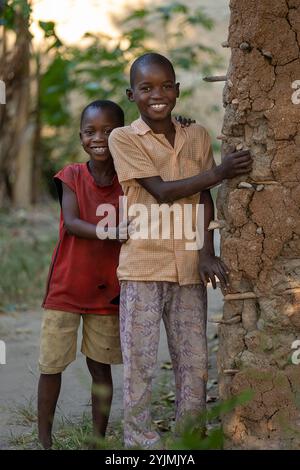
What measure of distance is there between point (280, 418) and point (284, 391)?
3.9 inches

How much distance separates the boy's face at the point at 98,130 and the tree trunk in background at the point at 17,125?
4.74 meters

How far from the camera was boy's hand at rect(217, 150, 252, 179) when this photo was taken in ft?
10.3

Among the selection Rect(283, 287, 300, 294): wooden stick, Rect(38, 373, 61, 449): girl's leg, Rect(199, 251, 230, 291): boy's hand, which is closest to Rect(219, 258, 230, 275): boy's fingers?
Rect(199, 251, 230, 291): boy's hand

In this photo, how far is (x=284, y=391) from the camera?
123 inches

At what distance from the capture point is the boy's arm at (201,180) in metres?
3.13

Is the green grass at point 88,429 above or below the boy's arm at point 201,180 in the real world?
below

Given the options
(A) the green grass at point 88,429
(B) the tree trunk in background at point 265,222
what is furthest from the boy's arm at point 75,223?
(A) the green grass at point 88,429

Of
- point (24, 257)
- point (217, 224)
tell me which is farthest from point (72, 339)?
point (24, 257)

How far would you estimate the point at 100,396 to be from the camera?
11.6 ft

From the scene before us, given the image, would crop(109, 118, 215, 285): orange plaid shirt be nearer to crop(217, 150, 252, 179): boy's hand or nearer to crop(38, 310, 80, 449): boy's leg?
crop(217, 150, 252, 179): boy's hand

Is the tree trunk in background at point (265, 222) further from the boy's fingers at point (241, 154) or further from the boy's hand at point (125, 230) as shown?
the boy's hand at point (125, 230)

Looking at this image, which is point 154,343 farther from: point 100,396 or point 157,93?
point 157,93

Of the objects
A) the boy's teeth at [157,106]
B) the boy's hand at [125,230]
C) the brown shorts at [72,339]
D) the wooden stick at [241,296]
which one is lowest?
the brown shorts at [72,339]

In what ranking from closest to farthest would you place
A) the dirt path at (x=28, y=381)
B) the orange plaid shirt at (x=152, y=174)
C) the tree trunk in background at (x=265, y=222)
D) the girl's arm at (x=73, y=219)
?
the tree trunk in background at (x=265, y=222) < the orange plaid shirt at (x=152, y=174) < the girl's arm at (x=73, y=219) < the dirt path at (x=28, y=381)
